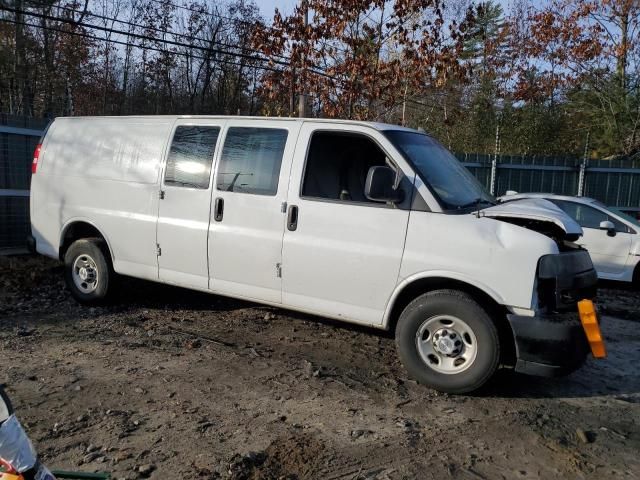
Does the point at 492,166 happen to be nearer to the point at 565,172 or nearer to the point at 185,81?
the point at 565,172

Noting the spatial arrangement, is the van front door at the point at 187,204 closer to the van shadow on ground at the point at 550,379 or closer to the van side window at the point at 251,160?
the van side window at the point at 251,160

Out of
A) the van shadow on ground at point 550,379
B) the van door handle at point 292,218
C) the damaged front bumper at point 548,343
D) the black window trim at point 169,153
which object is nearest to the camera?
the damaged front bumper at point 548,343

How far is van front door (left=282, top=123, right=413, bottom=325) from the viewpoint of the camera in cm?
467

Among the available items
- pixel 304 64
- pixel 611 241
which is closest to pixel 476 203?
pixel 611 241

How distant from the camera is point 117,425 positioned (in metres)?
3.77

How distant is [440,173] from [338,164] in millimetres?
Answer: 938

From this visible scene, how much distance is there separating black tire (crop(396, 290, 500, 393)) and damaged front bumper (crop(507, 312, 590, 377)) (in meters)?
0.18

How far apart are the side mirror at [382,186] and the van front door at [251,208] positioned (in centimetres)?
94

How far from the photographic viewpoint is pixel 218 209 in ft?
18.0

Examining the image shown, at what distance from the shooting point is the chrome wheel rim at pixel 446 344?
4363 millimetres

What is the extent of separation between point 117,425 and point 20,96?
20.0 m

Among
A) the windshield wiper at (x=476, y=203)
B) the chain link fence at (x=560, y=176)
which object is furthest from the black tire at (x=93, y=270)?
the chain link fence at (x=560, y=176)

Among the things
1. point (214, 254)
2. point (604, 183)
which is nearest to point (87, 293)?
point (214, 254)

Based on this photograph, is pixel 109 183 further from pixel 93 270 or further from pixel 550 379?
pixel 550 379
